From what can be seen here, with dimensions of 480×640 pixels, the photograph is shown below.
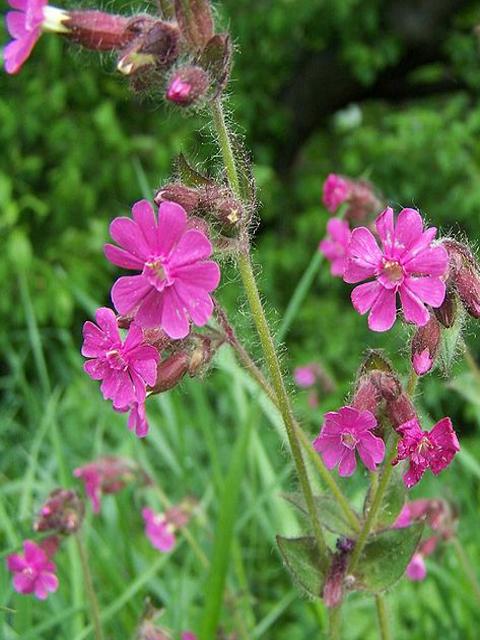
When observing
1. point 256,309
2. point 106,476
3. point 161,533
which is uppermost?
point 256,309

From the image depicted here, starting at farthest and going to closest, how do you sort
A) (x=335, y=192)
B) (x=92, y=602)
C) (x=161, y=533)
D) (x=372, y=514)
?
(x=161, y=533) → (x=335, y=192) → (x=92, y=602) → (x=372, y=514)

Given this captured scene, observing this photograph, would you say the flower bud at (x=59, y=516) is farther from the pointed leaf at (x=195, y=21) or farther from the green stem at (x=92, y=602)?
the pointed leaf at (x=195, y=21)

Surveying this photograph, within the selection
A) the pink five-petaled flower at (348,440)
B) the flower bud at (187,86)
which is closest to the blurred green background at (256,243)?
the pink five-petaled flower at (348,440)

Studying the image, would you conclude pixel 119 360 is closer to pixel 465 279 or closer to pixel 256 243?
pixel 465 279

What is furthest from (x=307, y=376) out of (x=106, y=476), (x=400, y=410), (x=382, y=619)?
(x=400, y=410)

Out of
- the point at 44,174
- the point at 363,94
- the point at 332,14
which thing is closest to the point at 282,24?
the point at 332,14

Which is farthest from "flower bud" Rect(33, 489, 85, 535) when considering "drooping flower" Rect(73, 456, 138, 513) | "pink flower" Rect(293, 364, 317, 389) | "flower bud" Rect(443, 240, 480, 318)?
"pink flower" Rect(293, 364, 317, 389)
